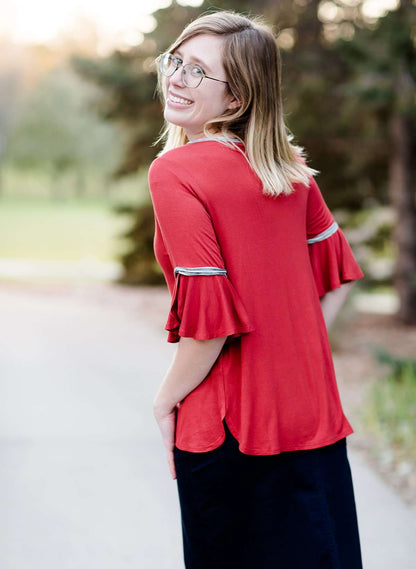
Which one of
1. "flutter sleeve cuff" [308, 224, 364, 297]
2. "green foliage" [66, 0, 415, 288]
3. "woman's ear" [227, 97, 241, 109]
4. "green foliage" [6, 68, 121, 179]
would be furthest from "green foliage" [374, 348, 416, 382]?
"green foliage" [6, 68, 121, 179]

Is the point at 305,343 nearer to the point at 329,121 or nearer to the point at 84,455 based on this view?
the point at 84,455

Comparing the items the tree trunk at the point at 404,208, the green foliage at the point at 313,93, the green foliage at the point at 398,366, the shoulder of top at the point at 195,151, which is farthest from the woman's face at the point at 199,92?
the tree trunk at the point at 404,208

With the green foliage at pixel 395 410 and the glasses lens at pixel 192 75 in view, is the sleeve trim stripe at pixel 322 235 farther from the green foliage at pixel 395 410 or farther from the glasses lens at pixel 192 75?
the green foliage at pixel 395 410

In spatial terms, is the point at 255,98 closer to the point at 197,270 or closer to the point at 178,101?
the point at 178,101

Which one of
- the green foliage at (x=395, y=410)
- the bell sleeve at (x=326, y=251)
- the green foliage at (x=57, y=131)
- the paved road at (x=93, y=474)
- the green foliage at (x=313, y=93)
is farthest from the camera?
the green foliage at (x=57, y=131)

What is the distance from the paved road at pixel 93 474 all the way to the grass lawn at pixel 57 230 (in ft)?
17.5

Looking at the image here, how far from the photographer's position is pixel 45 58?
40781 mm

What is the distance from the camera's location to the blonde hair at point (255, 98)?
1.66 meters

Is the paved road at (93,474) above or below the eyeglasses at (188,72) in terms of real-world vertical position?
below

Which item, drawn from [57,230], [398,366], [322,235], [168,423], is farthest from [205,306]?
[57,230]

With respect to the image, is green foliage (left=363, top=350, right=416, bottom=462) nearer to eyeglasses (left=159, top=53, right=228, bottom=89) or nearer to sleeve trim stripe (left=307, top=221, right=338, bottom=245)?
sleeve trim stripe (left=307, top=221, right=338, bottom=245)

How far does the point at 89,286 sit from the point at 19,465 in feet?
29.2

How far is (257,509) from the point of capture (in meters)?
1.72

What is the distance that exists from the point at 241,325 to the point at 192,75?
0.63 meters
